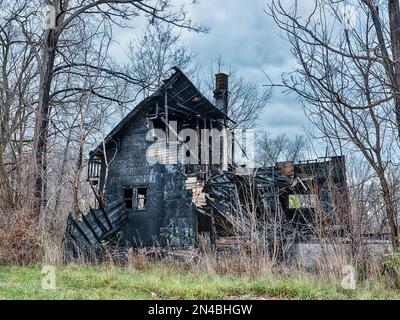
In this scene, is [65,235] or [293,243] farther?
[65,235]

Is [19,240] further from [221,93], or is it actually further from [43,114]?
[221,93]

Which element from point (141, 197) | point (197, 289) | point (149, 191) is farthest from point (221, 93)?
point (197, 289)

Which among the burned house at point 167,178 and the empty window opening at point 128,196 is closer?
the burned house at point 167,178

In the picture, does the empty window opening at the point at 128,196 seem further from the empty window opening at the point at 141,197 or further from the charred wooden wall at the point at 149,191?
the empty window opening at the point at 141,197

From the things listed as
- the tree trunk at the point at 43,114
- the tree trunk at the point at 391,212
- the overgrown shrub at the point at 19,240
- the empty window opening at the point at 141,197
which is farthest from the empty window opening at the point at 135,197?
the tree trunk at the point at 391,212

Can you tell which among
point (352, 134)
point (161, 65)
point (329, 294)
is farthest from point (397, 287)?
point (161, 65)

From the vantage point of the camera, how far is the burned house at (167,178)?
56.2ft

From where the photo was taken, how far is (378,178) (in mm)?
7863

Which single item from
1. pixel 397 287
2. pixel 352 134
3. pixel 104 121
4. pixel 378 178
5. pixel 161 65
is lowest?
pixel 397 287

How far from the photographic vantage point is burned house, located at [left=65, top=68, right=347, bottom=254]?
17.1 meters

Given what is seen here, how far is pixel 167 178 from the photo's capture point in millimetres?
19453

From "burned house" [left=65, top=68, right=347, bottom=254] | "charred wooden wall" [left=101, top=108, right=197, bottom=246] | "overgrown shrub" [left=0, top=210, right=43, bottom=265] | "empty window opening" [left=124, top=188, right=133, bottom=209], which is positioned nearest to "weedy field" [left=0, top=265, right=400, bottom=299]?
"overgrown shrub" [left=0, top=210, right=43, bottom=265]

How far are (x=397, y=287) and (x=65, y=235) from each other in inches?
416

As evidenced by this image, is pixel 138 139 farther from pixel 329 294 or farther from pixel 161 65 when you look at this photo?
pixel 329 294
